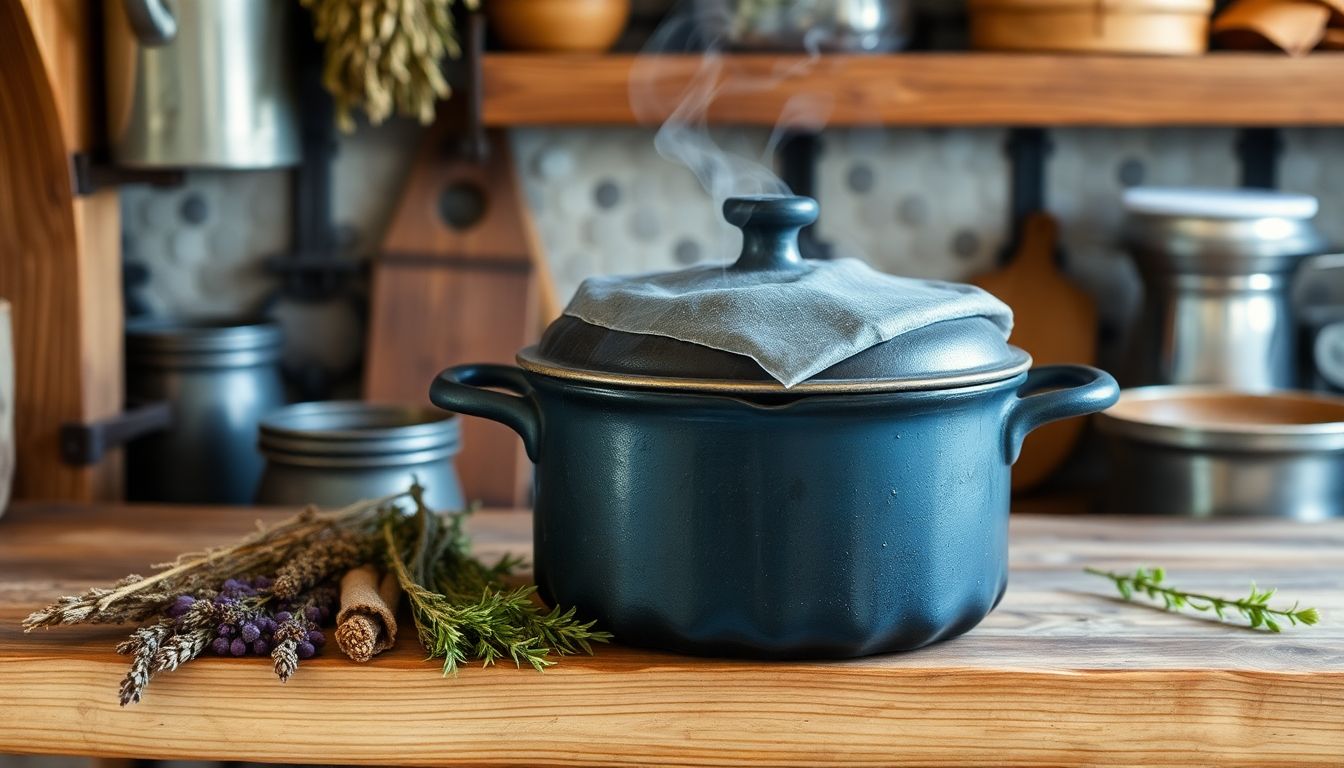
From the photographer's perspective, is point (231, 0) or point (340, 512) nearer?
point (340, 512)

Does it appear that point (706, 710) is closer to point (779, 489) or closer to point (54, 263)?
point (779, 489)

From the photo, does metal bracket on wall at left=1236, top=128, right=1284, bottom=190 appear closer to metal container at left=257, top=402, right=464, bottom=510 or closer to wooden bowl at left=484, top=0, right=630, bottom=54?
wooden bowl at left=484, top=0, right=630, bottom=54

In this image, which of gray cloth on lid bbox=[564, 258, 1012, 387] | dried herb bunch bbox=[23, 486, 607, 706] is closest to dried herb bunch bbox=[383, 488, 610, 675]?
dried herb bunch bbox=[23, 486, 607, 706]

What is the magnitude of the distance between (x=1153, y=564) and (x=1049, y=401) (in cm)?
35

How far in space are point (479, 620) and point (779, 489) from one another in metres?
0.24

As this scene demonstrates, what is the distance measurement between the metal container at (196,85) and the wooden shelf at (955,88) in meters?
0.27

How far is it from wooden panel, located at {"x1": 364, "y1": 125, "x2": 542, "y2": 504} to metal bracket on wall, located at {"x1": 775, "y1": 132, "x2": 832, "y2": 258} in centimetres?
35

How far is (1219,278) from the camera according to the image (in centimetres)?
171

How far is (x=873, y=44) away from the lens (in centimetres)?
167

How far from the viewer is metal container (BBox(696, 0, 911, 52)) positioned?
1.62 metres

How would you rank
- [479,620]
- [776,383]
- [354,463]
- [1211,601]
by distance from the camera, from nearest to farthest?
[776,383], [479,620], [1211,601], [354,463]

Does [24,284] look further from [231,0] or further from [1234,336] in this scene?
[1234,336]

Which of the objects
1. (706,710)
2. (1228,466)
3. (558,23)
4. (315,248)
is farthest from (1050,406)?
(315,248)

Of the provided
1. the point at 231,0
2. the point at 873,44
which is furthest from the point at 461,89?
the point at 873,44
